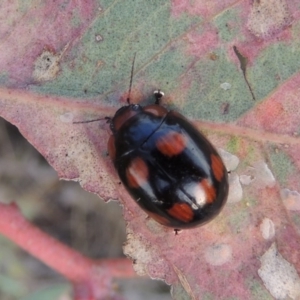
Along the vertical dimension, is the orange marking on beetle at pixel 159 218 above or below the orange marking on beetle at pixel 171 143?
below

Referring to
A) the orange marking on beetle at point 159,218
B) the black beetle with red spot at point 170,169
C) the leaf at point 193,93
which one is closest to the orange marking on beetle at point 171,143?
the black beetle with red spot at point 170,169

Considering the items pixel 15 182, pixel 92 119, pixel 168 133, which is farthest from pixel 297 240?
pixel 15 182

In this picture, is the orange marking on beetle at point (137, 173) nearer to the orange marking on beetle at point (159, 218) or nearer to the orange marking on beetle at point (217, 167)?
the orange marking on beetle at point (159, 218)

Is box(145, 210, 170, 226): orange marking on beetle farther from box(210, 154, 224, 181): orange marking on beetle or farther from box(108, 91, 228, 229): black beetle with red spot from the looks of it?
box(210, 154, 224, 181): orange marking on beetle

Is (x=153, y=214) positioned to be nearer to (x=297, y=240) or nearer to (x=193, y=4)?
(x=297, y=240)

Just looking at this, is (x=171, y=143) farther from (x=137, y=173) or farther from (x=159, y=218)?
(x=159, y=218)

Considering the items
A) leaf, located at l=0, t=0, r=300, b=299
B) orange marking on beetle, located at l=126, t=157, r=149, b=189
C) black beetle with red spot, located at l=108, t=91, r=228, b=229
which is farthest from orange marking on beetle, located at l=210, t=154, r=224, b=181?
orange marking on beetle, located at l=126, t=157, r=149, b=189

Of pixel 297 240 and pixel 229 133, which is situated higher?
pixel 229 133
